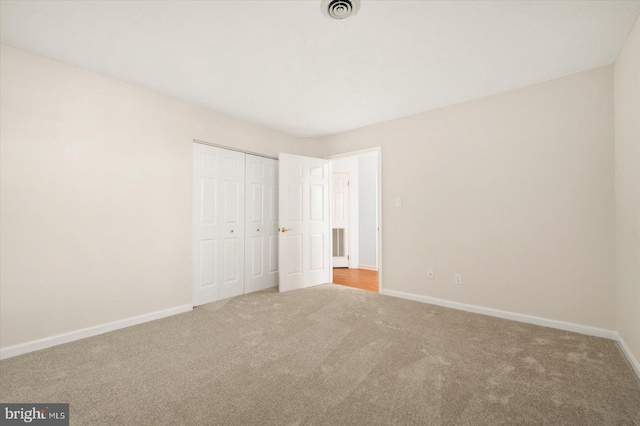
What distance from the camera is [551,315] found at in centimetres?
287

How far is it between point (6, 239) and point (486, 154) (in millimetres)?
4673

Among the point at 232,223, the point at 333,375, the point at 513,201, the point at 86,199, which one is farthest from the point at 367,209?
the point at 86,199

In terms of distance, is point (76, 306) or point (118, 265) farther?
point (118, 265)

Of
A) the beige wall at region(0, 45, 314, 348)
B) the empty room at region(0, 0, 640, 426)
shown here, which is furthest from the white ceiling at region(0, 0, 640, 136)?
the beige wall at region(0, 45, 314, 348)

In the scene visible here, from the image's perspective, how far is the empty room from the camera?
1.86 metres

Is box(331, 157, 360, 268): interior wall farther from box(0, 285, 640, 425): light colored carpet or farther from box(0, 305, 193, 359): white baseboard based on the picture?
box(0, 305, 193, 359): white baseboard

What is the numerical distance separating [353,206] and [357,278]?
1.82m

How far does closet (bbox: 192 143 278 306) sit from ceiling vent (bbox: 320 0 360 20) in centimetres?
244

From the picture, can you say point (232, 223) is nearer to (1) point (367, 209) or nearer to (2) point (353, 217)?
(2) point (353, 217)

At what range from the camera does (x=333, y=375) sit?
1.99 m

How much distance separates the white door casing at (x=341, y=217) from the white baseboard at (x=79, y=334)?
3738 millimetres

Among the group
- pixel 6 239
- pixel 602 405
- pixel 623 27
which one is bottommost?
pixel 602 405

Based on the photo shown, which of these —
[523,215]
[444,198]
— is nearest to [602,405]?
[523,215]

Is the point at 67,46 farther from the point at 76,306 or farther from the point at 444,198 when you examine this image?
the point at 444,198
